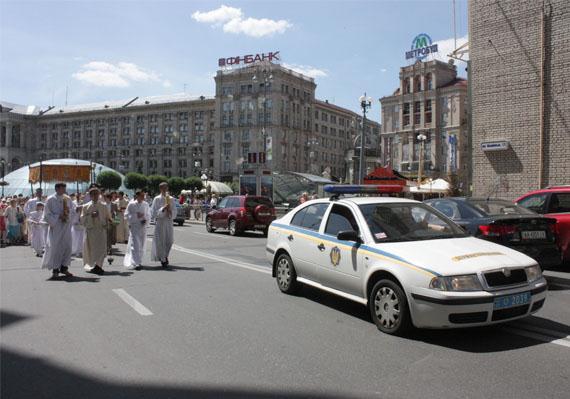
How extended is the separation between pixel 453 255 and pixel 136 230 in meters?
7.71

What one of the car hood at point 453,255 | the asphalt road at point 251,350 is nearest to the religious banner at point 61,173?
the asphalt road at point 251,350

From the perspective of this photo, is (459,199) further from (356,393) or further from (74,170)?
(74,170)

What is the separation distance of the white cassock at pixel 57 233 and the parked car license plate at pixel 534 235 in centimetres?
843

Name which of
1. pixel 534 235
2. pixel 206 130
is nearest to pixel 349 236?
pixel 534 235

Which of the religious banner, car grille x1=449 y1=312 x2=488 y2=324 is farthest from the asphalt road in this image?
the religious banner

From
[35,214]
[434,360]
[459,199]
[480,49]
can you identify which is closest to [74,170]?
[35,214]

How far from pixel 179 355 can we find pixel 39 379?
48.1 inches

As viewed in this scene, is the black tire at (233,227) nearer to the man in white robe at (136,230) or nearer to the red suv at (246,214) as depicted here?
the red suv at (246,214)

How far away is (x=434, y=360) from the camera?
177 inches

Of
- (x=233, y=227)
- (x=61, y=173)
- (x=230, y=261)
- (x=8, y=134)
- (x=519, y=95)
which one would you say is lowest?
(x=230, y=261)

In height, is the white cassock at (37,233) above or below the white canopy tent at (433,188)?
below

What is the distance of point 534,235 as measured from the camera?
795cm

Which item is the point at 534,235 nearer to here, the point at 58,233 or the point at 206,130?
the point at 58,233

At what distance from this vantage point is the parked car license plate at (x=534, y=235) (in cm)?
789
